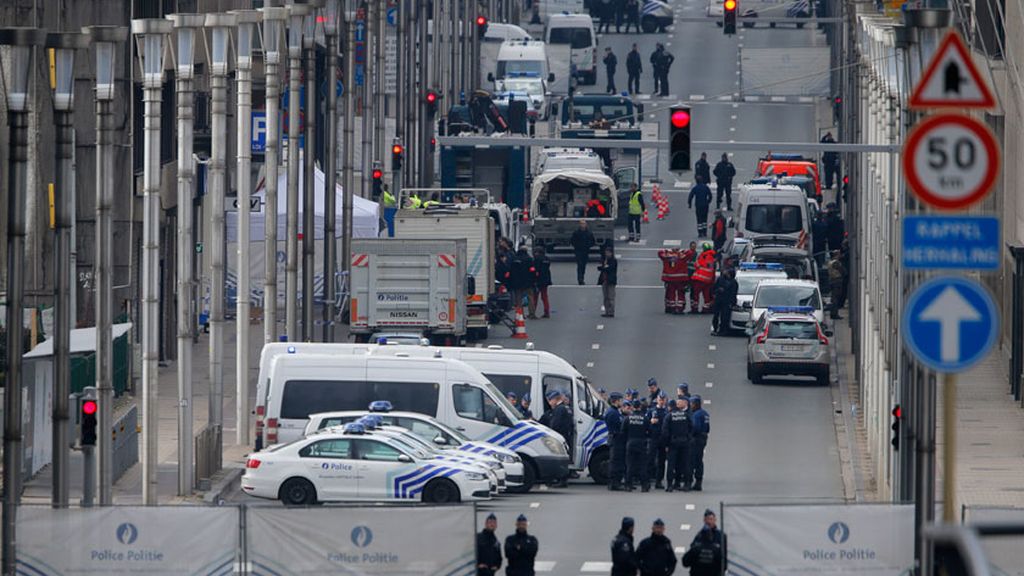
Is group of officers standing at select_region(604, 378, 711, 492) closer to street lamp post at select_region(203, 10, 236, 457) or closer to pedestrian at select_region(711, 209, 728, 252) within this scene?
street lamp post at select_region(203, 10, 236, 457)

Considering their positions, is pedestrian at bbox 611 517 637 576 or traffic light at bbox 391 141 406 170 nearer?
pedestrian at bbox 611 517 637 576

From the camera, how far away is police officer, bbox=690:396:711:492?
3659 cm

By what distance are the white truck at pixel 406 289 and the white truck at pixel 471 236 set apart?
10.3ft

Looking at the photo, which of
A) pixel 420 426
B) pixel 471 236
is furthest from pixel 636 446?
pixel 471 236

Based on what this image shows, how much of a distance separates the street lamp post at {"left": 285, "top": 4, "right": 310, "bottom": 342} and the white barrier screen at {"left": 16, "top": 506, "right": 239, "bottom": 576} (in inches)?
724

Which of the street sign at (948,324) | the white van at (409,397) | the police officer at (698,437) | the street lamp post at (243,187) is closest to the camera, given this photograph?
the street sign at (948,324)

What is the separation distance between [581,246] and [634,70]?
117 feet

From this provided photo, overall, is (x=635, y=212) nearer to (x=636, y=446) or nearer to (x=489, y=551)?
(x=636, y=446)

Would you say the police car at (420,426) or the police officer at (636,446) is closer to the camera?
the police car at (420,426)

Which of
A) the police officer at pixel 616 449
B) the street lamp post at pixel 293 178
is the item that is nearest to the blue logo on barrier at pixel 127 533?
the police officer at pixel 616 449

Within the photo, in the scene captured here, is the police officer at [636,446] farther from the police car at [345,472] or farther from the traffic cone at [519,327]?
the traffic cone at [519,327]

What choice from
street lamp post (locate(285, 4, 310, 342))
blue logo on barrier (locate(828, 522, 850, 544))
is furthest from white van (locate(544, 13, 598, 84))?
blue logo on barrier (locate(828, 522, 850, 544))

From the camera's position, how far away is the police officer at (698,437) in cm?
3659

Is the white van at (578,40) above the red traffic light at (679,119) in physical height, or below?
above
